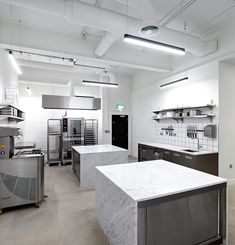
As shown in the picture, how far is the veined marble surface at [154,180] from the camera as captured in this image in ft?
5.35

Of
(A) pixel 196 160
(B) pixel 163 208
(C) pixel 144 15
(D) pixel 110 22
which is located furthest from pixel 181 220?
(D) pixel 110 22

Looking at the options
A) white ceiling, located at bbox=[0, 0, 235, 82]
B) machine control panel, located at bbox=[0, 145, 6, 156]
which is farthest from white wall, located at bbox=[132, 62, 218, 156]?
machine control panel, located at bbox=[0, 145, 6, 156]

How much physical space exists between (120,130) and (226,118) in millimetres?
4268

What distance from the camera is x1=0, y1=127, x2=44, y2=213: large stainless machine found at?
2812 mm

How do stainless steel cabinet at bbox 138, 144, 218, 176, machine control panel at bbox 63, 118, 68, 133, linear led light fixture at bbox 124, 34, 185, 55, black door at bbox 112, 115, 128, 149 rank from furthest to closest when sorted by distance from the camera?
1. black door at bbox 112, 115, 128, 149
2. machine control panel at bbox 63, 118, 68, 133
3. stainless steel cabinet at bbox 138, 144, 218, 176
4. linear led light fixture at bbox 124, 34, 185, 55

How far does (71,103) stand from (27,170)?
2335 millimetres

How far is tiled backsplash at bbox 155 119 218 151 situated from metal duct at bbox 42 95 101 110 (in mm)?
2284

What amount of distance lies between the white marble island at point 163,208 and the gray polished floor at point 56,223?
14.6 inches

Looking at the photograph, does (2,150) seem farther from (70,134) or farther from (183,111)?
(183,111)

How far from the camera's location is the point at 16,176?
2.88 metres

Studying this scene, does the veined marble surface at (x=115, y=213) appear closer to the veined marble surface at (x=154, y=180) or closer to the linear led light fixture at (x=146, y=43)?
the veined marble surface at (x=154, y=180)

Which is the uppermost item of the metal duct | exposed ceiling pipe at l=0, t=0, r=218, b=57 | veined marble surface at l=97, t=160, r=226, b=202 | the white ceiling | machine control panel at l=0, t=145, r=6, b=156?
the white ceiling

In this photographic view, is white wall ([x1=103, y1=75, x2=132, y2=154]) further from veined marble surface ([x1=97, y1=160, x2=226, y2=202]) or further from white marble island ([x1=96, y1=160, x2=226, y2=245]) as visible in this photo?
white marble island ([x1=96, y1=160, x2=226, y2=245])

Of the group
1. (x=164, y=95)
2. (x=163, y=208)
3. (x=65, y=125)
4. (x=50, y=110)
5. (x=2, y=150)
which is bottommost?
(x=163, y=208)
